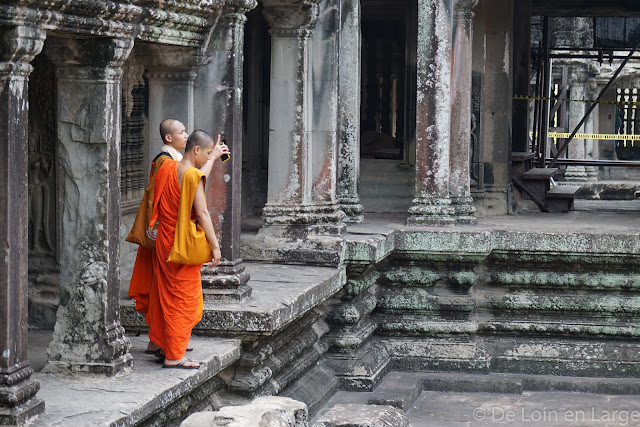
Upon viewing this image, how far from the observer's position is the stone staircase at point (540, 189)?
42.0ft

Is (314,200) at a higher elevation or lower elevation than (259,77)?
lower

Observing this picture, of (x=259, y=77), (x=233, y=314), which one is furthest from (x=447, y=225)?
(x=233, y=314)

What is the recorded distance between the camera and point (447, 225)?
10.2 meters

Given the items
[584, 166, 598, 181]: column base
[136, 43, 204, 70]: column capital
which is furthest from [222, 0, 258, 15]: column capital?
[584, 166, 598, 181]: column base

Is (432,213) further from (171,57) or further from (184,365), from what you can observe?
(184,365)

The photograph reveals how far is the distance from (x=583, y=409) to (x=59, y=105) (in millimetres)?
5221

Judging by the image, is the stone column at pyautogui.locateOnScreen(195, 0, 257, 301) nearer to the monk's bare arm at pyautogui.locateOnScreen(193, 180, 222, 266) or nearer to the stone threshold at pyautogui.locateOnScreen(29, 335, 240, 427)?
the stone threshold at pyautogui.locateOnScreen(29, 335, 240, 427)

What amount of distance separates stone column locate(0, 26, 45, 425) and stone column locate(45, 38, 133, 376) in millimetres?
770

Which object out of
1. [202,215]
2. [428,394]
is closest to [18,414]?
[202,215]

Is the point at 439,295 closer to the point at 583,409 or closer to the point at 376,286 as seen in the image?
the point at 376,286

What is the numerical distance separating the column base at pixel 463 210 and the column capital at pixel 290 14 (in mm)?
2350

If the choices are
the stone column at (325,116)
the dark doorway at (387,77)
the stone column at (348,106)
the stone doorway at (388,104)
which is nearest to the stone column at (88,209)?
the stone column at (325,116)

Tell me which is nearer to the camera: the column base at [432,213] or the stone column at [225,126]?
the stone column at [225,126]

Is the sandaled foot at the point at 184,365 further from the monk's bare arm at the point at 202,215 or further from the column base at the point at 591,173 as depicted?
the column base at the point at 591,173
